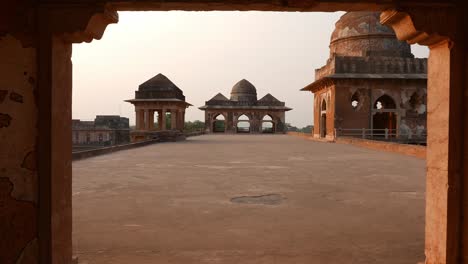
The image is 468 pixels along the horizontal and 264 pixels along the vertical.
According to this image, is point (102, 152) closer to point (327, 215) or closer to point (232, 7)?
Result: point (327, 215)

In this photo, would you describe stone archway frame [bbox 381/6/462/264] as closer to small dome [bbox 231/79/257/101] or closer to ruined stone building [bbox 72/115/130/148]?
small dome [bbox 231/79/257/101]

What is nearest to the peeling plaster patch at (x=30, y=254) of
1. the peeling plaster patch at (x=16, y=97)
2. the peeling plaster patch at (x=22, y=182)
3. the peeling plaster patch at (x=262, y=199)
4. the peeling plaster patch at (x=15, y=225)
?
the peeling plaster patch at (x=15, y=225)

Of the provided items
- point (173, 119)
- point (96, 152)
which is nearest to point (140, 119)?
point (173, 119)

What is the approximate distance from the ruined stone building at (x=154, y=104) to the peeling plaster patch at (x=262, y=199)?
21.4 metres

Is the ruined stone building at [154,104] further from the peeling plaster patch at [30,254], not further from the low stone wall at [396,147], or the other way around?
the peeling plaster patch at [30,254]

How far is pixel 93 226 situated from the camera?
12.8ft

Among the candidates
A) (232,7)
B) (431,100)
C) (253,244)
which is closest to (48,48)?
(232,7)

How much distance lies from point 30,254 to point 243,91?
4251 centimetres

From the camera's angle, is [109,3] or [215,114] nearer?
[109,3]

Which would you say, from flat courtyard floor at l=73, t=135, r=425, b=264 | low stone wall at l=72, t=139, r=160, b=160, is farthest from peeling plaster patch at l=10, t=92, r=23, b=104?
low stone wall at l=72, t=139, r=160, b=160

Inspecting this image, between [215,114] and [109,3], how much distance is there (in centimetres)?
3916

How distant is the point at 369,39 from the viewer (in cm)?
A: 2458

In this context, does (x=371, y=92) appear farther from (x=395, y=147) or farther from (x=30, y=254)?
(x=30, y=254)

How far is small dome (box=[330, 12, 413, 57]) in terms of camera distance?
24297 millimetres
